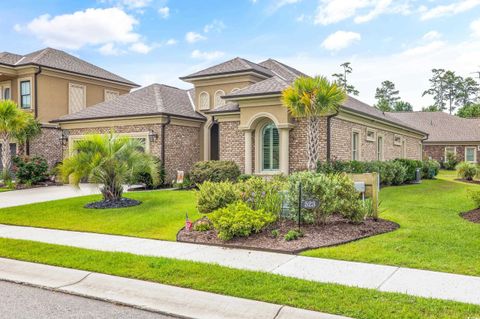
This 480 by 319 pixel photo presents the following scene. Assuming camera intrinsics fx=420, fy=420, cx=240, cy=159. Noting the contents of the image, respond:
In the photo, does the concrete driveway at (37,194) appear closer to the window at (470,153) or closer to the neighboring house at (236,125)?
the neighboring house at (236,125)

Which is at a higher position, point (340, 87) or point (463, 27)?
point (463, 27)

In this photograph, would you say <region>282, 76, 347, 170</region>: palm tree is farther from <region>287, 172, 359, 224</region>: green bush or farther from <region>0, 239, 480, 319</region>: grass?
<region>0, 239, 480, 319</region>: grass

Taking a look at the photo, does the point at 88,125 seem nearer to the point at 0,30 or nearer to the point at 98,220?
the point at 0,30

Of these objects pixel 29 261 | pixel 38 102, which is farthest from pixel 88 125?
pixel 29 261

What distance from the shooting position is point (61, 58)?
90.2ft

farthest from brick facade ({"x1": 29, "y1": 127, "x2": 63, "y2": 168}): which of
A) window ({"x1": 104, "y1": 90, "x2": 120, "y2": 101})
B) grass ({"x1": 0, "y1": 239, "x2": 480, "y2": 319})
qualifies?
grass ({"x1": 0, "y1": 239, "x2": 480, "y2": 319})

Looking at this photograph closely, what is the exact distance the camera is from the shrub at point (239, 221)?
27.3 ft

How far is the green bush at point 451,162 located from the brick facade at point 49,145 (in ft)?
110

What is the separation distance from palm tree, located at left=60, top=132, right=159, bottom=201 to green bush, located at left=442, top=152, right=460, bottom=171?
3376cm

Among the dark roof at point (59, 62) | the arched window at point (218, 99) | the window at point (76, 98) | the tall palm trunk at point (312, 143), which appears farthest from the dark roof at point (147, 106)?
the tall palm trunk at point (312, 143)

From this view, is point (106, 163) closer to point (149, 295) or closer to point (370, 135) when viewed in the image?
point (149, 295)

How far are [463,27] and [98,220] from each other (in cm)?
1554

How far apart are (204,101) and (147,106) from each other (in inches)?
136

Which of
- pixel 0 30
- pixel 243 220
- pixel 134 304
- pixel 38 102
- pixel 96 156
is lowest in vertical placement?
pixel 134 304
